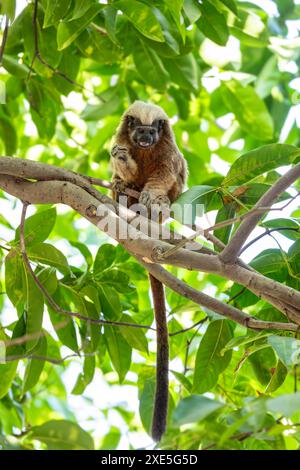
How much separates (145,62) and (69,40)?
3.31 feet

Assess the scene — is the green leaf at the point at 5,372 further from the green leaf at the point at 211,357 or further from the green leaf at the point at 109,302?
the green leaf at the point at 211,357

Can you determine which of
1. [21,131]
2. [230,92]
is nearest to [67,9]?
[230,92]

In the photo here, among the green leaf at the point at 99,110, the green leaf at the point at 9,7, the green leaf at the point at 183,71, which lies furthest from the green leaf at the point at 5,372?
the green leaf at the point at 99,110

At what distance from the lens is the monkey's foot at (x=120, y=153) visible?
4.23 meters

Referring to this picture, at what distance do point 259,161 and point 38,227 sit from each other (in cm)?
101

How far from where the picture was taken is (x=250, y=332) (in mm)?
2703

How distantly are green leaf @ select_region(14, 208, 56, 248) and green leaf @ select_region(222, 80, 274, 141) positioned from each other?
2198 mm

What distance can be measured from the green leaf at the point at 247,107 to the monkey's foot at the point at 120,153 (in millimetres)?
993

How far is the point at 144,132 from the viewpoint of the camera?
439 cm

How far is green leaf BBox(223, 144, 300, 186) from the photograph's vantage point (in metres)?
2.64

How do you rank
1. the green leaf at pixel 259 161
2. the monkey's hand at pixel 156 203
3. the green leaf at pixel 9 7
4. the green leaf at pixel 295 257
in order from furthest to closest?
the monkey's hand at pixel 156 203 < the green leaf at pixel 9 7 < the green leaf at pixel 295 257 < the green leaf at pixel 259 161

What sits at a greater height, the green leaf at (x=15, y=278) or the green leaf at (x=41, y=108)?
the green leaf at (x=41, y=108)

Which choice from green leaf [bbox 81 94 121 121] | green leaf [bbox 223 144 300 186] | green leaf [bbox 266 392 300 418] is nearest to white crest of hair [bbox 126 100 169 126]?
green leaf [bbox 81 94 121 121]

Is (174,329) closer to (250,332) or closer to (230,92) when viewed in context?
(250,332)
